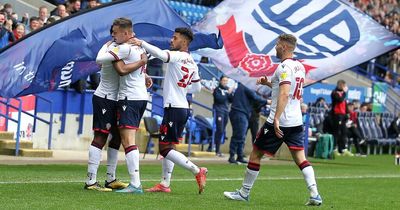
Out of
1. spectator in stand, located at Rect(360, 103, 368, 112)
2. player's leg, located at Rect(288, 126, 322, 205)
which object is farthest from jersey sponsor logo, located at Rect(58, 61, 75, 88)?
spectator in stand, located at Rect(360, 103, 368, 112)

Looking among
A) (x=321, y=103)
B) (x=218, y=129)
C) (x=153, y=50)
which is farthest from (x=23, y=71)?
(x=321, y=103)

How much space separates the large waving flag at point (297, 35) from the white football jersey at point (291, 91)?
7.55m

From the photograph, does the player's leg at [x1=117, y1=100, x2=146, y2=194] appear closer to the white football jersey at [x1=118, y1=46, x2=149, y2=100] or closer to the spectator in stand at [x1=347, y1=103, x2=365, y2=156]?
the white football jersey at [x1=118, y1=46, x2=149, y2=100]

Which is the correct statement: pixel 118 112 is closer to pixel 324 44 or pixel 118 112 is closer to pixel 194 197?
pixel 194 197

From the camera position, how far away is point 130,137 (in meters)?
12.2

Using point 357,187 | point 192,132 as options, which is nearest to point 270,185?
point 357,187

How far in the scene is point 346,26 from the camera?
21250mm

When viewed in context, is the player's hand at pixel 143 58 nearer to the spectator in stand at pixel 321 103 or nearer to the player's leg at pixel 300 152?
the player's leg at pixel 300 152

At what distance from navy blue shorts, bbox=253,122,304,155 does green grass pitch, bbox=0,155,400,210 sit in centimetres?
68

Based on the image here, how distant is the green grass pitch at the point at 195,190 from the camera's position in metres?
10.9

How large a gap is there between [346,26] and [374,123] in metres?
12.8

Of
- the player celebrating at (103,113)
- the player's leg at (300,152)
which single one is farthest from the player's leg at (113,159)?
the player's leg at (300,152)

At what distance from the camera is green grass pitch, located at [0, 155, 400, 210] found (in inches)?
429

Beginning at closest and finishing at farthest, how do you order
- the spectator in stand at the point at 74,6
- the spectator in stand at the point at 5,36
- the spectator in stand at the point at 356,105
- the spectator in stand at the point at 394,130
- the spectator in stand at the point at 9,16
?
the spectator in stand at the point at 5,36, the spectator in stand at the point at 9,16, the spectator in stand at the point at 74,6, the spectator in stand at the point at 356,105, the spectator in stand at the point at 394,130
